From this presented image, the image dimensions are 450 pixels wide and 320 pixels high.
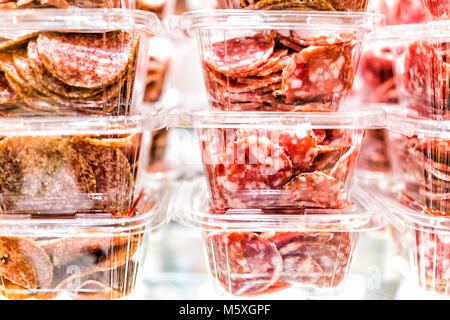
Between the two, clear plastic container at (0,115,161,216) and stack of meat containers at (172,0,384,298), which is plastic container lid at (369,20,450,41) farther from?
clear plastic container at (0,115,161,216)

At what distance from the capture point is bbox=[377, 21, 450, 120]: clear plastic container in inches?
34.8

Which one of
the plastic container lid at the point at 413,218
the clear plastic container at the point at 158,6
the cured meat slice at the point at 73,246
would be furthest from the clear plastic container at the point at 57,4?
the plastic container lid at the point at 413,218

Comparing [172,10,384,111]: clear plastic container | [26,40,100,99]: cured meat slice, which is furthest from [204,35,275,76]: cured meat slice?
[26,40,100,99]: cured meat slice

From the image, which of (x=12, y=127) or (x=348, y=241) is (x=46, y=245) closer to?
(x=12, y=127)

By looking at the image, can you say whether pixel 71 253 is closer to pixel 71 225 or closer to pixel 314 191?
pixel 71 225

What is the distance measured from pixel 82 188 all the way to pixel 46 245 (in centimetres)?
15

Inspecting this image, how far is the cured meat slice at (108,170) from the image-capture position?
88 centimetres

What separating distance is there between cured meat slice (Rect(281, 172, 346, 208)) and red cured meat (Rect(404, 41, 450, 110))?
279 mm

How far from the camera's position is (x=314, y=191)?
93 cm

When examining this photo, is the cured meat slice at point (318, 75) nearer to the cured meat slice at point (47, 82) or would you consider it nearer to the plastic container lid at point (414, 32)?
the plastic container lid at point (414, 32)

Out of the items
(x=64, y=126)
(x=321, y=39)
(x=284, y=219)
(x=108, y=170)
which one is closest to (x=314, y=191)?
(x=284, y=219)
